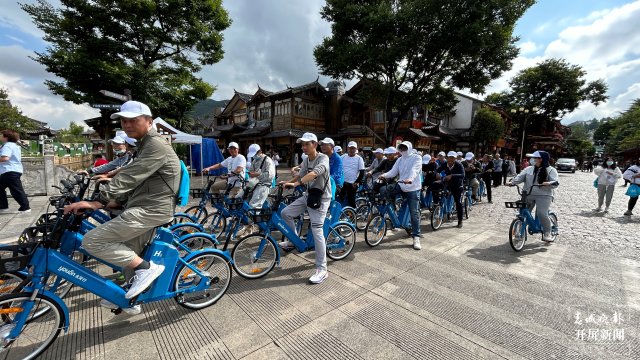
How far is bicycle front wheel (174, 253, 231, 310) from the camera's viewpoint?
115 inches

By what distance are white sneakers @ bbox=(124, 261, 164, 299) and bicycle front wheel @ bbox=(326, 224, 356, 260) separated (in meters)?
2.53

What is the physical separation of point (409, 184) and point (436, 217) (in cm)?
197

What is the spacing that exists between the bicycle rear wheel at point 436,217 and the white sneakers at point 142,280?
574 cm

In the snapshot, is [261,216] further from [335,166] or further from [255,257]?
[335,166]

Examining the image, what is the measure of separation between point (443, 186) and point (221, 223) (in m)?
5.28

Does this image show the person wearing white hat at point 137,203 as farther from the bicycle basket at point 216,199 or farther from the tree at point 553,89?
the tree at point 553,89

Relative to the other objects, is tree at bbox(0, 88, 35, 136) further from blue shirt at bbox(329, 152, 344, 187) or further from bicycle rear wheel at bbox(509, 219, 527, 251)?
bicycle rear wheel at bbox(509, 219, 527, 251)

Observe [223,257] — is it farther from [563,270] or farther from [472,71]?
[472,71]

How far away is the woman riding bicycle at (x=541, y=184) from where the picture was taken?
16.7 ft

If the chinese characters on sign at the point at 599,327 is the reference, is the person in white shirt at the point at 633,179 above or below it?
above

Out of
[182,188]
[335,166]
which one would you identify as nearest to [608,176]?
[335,166]

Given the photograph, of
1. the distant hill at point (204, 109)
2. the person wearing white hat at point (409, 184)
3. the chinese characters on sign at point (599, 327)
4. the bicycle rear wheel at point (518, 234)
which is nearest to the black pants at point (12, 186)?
the person wearing white hat at point (409, 184)

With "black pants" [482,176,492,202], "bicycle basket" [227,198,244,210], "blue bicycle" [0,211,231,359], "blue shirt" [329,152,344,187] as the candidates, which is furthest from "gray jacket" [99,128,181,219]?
"black pants" [482,176,492,202]

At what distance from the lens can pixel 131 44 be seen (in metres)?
14.1
